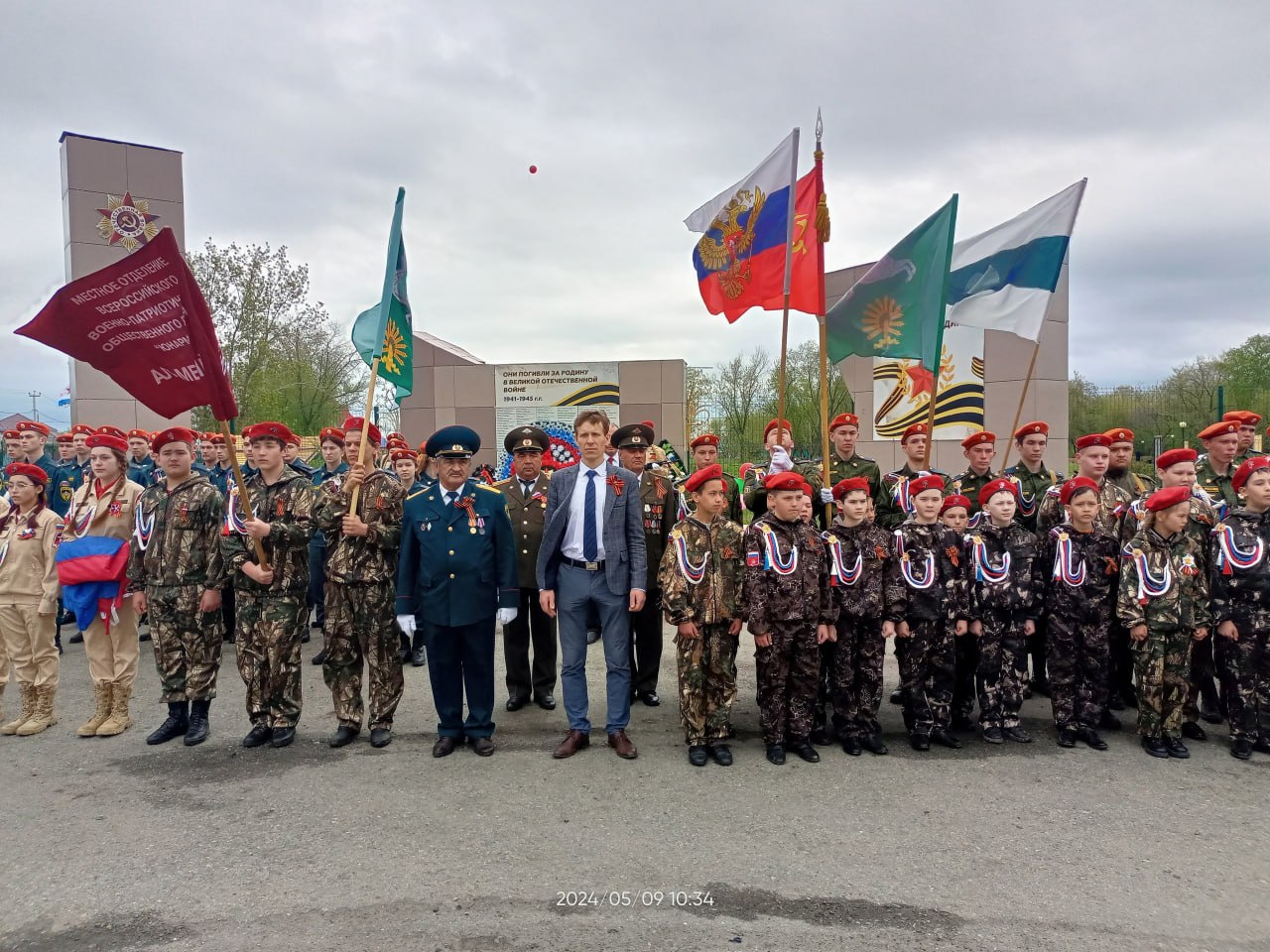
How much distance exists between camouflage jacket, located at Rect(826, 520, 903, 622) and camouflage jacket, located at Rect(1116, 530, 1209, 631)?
1507mm

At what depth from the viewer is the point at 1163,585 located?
185 inches

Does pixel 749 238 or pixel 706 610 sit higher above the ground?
pixel 749 238

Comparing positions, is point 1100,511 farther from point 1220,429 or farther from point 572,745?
point 572,745

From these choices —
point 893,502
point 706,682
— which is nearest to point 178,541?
point 706,682

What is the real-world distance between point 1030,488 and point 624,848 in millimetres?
4691

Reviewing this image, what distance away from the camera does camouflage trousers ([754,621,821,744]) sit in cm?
465

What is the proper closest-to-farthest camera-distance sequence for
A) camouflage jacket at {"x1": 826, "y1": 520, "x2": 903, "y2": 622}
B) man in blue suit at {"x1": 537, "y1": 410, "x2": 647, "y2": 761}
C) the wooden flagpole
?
1. the wooden flagpole
2. camouflage jacket at {"x1": 826, "y1": 520, "x2": 903, "y2": 622}
3. man in blue suit at {"x1": 537, "y1": 410, "x2": 647, "y2": 761}

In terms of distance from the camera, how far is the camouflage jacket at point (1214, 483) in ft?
20.1

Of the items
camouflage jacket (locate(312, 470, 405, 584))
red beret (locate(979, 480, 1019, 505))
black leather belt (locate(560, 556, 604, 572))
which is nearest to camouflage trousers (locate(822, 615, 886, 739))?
red beret (locate(979, 480, 1019, 505))

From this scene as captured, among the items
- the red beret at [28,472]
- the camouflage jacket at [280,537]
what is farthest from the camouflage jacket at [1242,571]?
the red beret at [28,472]

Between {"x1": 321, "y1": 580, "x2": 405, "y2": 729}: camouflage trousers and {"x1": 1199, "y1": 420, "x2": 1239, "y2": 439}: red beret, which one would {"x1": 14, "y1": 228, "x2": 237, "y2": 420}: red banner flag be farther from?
{"x1": 1199, "y1": 420, "x2": 1239, "y2": 439}: red beret

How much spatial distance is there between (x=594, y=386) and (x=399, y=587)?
1258 centimetres

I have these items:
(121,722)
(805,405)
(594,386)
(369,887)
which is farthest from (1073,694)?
(805,405)

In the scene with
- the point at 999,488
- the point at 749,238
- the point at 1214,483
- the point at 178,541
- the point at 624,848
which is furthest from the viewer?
the point at 1214,483
